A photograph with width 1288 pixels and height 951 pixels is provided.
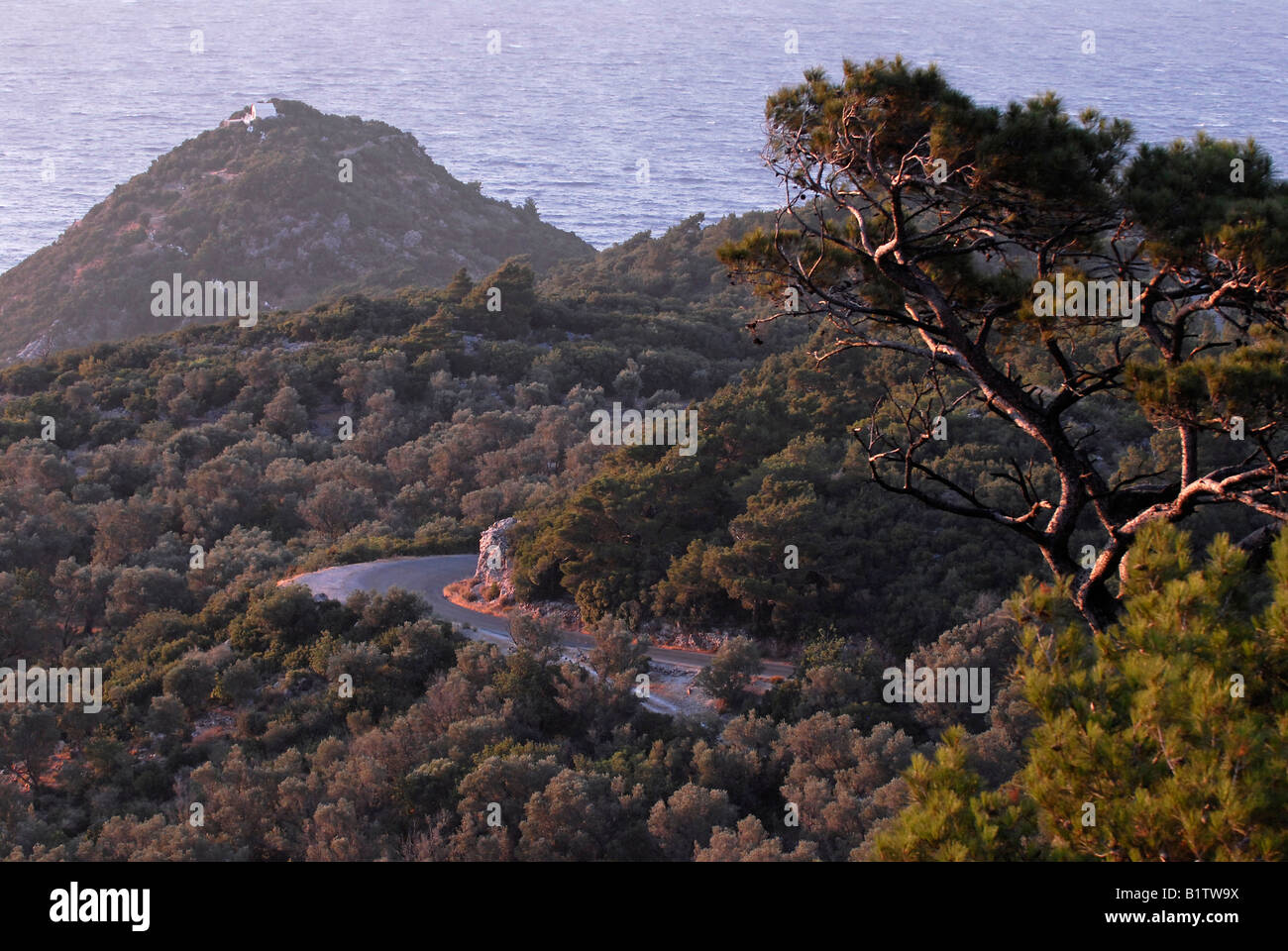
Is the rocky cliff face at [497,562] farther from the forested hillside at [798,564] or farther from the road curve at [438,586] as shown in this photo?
the road curve at [438,586]

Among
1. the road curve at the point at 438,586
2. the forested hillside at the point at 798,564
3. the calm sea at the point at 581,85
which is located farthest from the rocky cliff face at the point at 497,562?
the calm sea at the point at 581,85

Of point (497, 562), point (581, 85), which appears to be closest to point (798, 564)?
point (497, 562)

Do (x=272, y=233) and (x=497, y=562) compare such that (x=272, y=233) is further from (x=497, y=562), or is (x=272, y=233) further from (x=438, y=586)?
(x=497, y=562)

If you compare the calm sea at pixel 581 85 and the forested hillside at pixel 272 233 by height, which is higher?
the calm sea at pixel 581 85

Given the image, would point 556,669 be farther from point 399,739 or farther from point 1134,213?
point 1134,213

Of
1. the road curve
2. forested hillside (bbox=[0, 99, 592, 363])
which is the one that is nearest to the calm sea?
forested hillside (bbox=[0, 99, 592, 363])

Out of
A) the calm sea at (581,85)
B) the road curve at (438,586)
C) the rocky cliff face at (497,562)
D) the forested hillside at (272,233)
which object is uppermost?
the calm sea at (581,85)

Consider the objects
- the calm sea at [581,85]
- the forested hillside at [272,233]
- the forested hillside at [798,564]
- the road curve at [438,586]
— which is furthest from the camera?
the calm sea at [581,85]

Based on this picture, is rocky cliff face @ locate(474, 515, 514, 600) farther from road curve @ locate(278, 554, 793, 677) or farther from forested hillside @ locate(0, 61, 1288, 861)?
road curve @ locate(278, 554, 793, 677)
